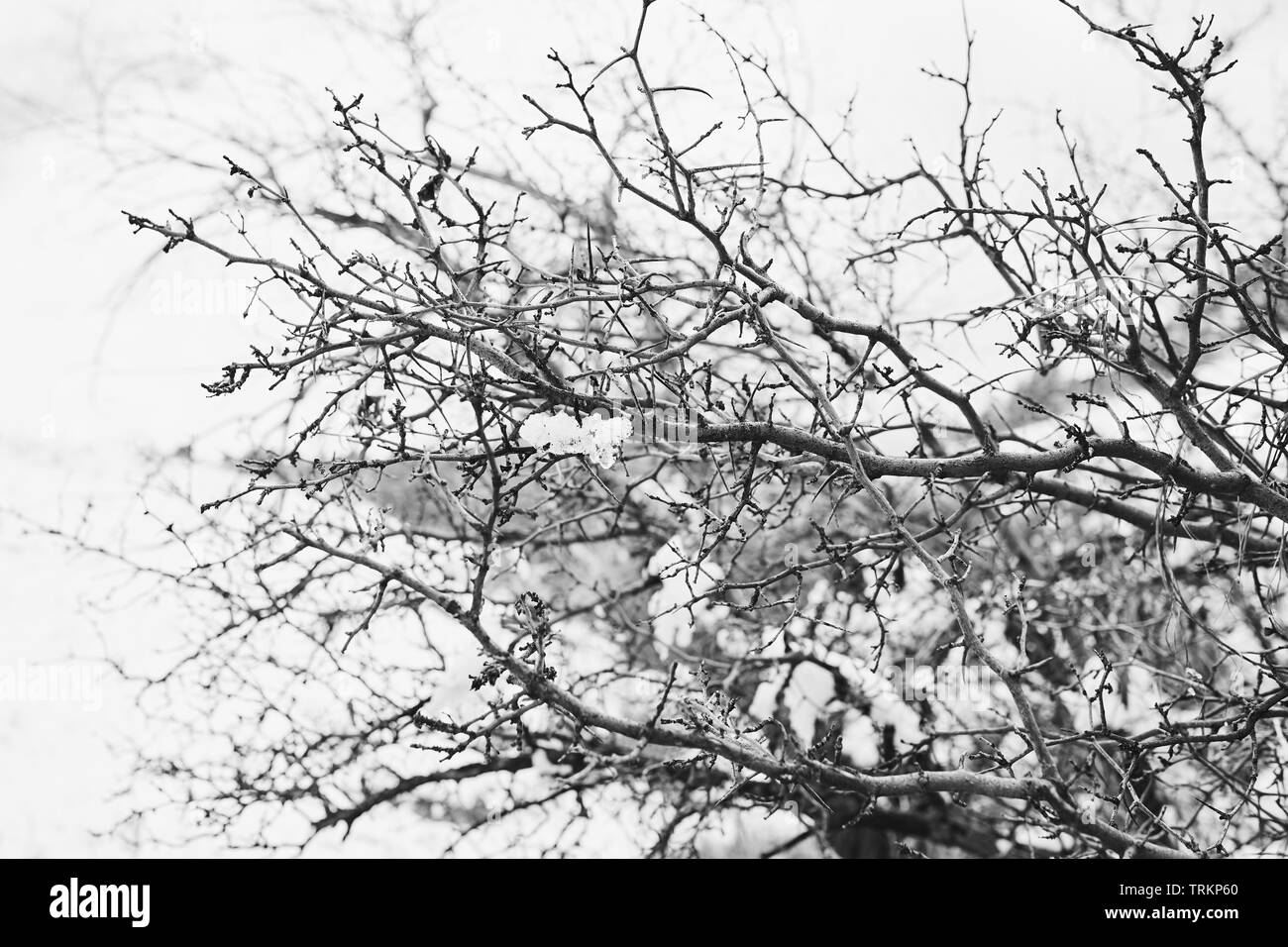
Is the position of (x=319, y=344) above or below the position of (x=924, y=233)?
below

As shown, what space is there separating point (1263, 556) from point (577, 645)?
298cm

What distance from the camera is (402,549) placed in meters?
5.35

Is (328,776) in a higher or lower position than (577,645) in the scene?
lower

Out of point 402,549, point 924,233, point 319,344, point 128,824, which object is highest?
point 924,233

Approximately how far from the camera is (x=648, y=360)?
2.60 m
